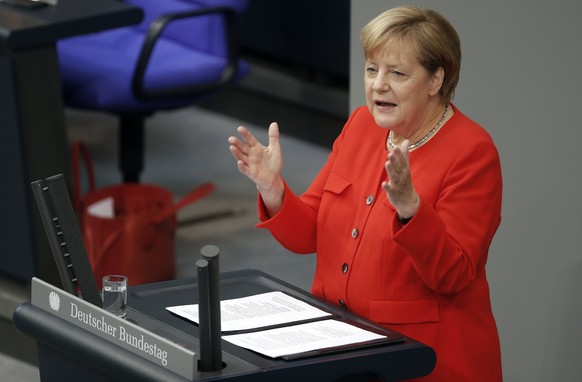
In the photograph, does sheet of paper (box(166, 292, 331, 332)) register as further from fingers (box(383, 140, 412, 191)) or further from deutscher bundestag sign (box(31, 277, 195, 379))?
fingers (box(383, 140, 412, 191))

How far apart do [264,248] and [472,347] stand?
2711 mm

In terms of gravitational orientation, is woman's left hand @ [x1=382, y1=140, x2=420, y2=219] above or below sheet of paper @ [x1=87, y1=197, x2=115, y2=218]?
above

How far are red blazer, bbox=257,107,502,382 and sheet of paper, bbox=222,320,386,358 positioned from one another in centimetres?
18

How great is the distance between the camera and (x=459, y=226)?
2408mm

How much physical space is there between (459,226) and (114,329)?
0.69m

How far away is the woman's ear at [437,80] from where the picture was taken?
8.06ft

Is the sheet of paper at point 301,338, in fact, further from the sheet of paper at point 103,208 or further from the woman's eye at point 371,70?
the sheet of paper at point 103,208

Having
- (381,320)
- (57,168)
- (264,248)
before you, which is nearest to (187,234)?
(264,248)

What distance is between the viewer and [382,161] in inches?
102

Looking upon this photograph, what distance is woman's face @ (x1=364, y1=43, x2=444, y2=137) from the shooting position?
2424 millimetres

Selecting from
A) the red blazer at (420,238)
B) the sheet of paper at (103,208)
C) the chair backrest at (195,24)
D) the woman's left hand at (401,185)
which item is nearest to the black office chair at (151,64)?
the chair backrest at (195,24)

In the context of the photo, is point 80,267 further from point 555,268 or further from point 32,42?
point 32,42

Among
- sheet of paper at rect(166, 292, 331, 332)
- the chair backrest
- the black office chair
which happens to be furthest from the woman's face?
the chair backrest

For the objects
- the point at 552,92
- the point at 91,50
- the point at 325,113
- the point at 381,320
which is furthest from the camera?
the point at 325,113
